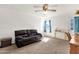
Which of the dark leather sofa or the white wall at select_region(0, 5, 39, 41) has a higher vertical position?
the white wall at select_region(0, 5, 39, 41)

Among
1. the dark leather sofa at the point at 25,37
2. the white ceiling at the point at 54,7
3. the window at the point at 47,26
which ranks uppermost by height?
the white ceiling at the point at 54,7

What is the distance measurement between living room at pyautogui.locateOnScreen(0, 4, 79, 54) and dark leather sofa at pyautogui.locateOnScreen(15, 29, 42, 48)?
0.04 meters

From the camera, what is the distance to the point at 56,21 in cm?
157

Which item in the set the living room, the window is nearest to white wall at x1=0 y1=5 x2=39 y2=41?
the living room

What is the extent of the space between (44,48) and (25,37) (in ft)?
1.07

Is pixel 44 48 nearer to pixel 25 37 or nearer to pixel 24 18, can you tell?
pixel 25 37

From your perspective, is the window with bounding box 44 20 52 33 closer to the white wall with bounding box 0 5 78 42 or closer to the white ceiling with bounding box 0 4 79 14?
the white wall with bounding box 0 5 78 42

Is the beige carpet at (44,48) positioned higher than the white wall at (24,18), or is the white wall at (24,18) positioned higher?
the white wall at (24,18)

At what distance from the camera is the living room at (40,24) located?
4.90 ft

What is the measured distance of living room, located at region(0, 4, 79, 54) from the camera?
1494mm

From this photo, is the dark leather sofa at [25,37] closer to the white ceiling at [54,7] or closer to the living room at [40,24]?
the living room at [40,24]

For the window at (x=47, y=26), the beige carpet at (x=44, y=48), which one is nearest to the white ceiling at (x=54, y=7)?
the window at (x=47, y=26)
